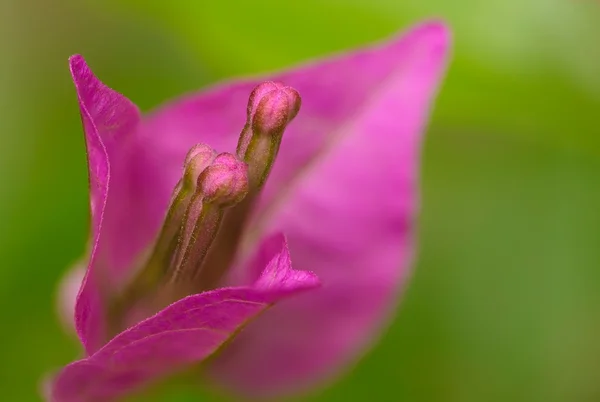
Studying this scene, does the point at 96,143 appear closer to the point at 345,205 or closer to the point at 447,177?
the point at 345,205

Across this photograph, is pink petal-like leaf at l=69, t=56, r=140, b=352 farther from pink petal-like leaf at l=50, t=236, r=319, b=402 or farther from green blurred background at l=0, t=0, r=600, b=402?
green blurred background at l=0, t=0, r=600, b=402

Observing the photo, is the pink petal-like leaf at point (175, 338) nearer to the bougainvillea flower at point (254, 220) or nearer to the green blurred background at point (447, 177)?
the bougainvillea flower at point (254, 220)

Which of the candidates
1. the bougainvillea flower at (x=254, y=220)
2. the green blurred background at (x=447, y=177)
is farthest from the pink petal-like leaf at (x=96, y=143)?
the green blurred background at (x=447, y=177)

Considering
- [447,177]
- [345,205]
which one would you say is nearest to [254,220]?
[345,205]

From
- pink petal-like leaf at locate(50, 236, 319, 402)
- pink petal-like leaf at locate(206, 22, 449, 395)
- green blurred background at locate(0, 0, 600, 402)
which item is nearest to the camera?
pink petal-like leaf at locate(50, 236, 319, 402)

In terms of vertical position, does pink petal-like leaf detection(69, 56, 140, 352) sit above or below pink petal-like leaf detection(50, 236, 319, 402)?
above

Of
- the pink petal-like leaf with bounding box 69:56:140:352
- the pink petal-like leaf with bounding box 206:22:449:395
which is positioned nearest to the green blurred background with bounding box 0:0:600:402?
the pink petal-like leaf with bounding box 206:22:449:395
